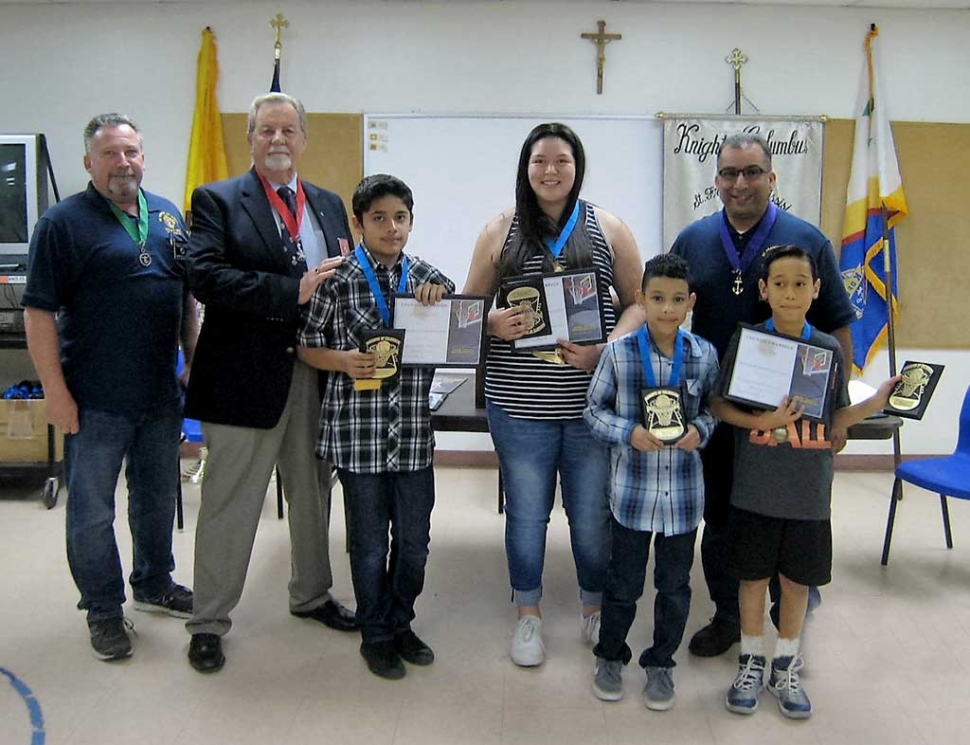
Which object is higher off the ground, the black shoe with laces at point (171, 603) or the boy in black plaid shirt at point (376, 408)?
the boy in black plaid shirt at point (376, 408)

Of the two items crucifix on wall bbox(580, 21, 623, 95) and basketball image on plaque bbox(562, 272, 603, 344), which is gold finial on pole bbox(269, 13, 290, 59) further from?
basketball image on plaque bbox(562, 272, 603, 344)

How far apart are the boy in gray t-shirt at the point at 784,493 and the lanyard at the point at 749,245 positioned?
0.19m

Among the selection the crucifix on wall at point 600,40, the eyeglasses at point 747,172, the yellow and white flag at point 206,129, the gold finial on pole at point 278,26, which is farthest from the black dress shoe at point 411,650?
the gold finial on pole at point 278,26

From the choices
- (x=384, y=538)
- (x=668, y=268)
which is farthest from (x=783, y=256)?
(x=384, y=538)

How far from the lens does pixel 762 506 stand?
2182 millimetres

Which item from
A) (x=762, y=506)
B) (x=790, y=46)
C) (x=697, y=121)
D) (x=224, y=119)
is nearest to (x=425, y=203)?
(x=224, y=119)

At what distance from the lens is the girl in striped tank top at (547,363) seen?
2.31 meters

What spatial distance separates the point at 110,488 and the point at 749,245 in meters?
2.22

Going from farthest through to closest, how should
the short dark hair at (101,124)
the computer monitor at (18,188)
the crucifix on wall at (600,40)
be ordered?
the crucifix on wall at (600,40) → the computer monitor at (18,188) → the short dark hair at (101,124)

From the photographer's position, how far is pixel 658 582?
88.4 inches

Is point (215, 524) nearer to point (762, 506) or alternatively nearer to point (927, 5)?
point (762, 506)

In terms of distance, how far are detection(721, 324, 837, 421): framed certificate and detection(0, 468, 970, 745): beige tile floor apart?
937 mm

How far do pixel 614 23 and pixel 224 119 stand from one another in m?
2.47

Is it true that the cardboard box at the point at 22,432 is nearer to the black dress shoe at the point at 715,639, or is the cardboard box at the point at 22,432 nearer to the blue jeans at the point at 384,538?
the blue jeans at the point at 384,538
